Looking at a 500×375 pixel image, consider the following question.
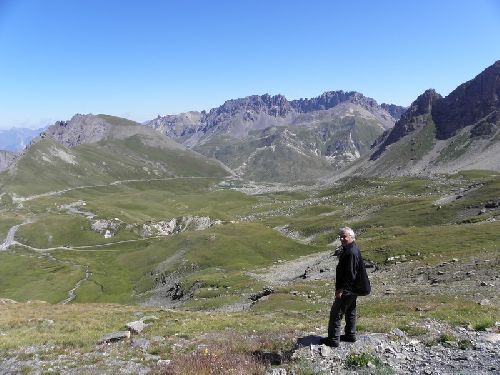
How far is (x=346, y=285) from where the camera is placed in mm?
19594

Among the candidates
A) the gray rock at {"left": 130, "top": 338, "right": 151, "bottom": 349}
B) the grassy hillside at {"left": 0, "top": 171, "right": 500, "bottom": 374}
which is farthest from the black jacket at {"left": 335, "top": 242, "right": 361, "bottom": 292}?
the gray rock at {"left": 130, "top": 338, "right": 151, "bottom": 349}

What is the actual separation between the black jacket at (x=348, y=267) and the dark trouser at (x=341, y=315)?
53 cm

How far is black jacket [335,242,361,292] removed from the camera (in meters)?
19.4

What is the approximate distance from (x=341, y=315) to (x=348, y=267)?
7.05 feet

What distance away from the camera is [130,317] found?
42.5 meters

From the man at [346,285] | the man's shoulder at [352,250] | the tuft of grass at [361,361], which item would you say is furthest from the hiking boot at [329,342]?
the man's shoulder at [352,250]

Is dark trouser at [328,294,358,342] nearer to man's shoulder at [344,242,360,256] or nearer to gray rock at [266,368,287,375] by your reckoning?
man's shoulder at [344,242,360,256]

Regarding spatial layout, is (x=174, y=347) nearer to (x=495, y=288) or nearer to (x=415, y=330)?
(x=415, y=330)

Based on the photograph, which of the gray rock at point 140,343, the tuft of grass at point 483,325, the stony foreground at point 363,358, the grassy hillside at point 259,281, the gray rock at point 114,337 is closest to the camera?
the stony foreground at point 363,358

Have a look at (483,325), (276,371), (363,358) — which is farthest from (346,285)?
(483,325)

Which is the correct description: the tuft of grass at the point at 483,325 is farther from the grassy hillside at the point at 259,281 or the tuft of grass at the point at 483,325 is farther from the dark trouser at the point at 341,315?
the dark trouser at the point at 341,315

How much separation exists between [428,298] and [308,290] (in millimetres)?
22415

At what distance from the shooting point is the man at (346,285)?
19422mm

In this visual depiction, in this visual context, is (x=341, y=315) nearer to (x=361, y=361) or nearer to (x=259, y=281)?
(x=361, y=361)
